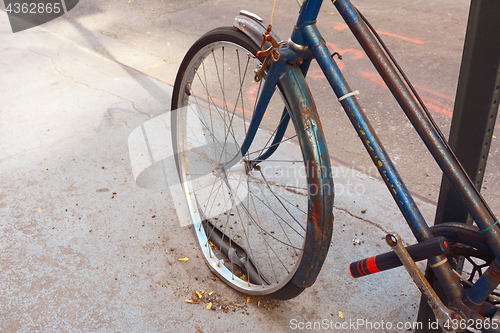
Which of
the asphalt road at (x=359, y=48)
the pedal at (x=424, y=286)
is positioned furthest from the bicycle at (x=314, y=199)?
the asphalt road at (x=359, y=48)

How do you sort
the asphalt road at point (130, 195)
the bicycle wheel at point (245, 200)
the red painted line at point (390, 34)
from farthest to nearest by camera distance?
the red painted line at point (390, 34)
the asphalt road at point (130, 195)
the bicycle wheel at point (245, 200)

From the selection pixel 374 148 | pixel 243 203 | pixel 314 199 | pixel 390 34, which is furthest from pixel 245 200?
pixel 390 34

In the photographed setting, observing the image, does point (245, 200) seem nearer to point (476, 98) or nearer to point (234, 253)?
point (234, 253)

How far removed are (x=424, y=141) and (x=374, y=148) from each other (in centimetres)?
13

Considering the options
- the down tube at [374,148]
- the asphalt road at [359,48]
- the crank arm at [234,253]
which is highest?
the down tube at [374,148]

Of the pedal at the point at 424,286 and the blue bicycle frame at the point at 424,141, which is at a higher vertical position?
the blue bicycle frame at the point at 424,141

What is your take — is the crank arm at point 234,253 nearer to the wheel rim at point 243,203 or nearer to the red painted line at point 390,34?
the wheel rim at point 243,203

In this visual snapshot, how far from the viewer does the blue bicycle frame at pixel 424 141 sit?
100 centimetres

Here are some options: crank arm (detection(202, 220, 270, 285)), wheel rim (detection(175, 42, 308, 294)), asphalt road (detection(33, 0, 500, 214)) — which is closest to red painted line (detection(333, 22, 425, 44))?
asphalt road (detection(33, 0, 500, 214))

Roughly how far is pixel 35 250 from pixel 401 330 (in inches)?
66.3

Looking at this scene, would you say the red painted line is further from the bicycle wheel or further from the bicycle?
the bicycle

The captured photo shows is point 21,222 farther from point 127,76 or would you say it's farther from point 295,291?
point 127,76

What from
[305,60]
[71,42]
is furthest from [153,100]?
[305,60]

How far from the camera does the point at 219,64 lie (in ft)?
12.7
